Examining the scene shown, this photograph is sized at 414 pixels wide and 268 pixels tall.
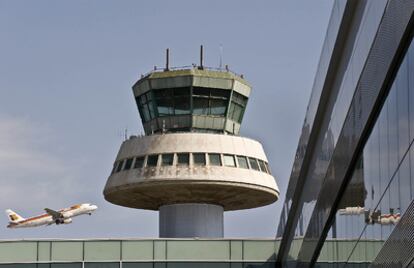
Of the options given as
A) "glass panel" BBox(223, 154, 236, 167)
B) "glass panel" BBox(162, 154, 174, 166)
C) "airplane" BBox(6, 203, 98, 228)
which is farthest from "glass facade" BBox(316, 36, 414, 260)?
"airplane" BBox(6, 203, 98, 228)

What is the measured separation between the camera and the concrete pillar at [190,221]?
255ft

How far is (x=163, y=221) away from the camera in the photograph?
7894 centimetres

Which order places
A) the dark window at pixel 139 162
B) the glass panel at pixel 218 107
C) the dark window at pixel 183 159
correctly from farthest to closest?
the glass panel at pixel 218 107 < the dark window at pixel 139 162 < the dark window at pixel 183 159

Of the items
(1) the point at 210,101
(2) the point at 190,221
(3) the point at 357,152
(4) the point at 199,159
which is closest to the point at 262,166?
(4) the point at 199,159

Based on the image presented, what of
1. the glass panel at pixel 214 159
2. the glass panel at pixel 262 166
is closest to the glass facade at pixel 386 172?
the glass panel at pixel 214 159

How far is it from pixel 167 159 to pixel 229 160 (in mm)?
3698

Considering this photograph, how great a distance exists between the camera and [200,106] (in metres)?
79.8

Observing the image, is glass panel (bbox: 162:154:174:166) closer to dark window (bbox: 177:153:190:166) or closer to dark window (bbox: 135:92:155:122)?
dark window (bbox: 177:153:190:166)

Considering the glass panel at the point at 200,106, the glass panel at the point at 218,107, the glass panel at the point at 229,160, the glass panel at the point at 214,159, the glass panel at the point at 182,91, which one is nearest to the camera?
the glass panel at the point at 214,159

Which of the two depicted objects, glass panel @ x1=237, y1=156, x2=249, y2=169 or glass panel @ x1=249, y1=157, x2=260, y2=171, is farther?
glass panel @ x1=249, y1=157, x2=260, y2=171

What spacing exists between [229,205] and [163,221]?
461cm

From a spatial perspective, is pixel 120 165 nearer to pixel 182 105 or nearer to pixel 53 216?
pixel 182 105

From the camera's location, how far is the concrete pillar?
77.6m

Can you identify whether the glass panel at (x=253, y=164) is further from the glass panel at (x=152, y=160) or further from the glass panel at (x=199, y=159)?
the glass panel at (x=152, y=160)
